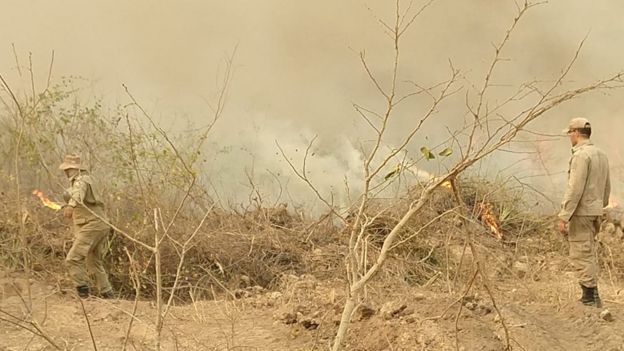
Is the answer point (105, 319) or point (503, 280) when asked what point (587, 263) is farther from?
point (105, 319)

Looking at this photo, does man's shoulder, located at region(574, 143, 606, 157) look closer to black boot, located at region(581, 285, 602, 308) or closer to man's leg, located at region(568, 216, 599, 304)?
man's leg, located at region(568, 216, 599, 304)

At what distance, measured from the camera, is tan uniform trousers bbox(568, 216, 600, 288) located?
5.29m

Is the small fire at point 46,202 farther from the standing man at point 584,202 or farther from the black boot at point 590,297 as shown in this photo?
the black boot at point 590,297

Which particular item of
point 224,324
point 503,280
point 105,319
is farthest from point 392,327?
point 503,280

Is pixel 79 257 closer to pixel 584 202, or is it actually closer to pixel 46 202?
pixel 46 202

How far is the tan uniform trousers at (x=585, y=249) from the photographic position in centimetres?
529

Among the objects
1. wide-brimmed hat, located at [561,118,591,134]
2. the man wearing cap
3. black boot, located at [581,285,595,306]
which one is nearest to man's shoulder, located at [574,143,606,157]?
wide-brimmed hat, located at [561,118,591,134]

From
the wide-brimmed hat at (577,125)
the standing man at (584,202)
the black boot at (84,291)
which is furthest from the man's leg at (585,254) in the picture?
the black boot at (84,291)

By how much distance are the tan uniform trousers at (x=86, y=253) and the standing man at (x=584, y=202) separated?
12.9 ft

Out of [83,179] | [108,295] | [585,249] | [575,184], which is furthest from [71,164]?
[585,249]

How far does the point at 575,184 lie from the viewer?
5.19 meters

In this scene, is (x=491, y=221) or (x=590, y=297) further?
(x=491, y=221)

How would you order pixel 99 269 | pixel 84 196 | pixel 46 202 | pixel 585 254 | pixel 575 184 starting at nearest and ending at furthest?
pixel 575 184 < pixel 585 254 < pixel 84 196 < pixel 99 269 < pixel 46 202

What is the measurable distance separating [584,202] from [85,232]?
4.17 m
